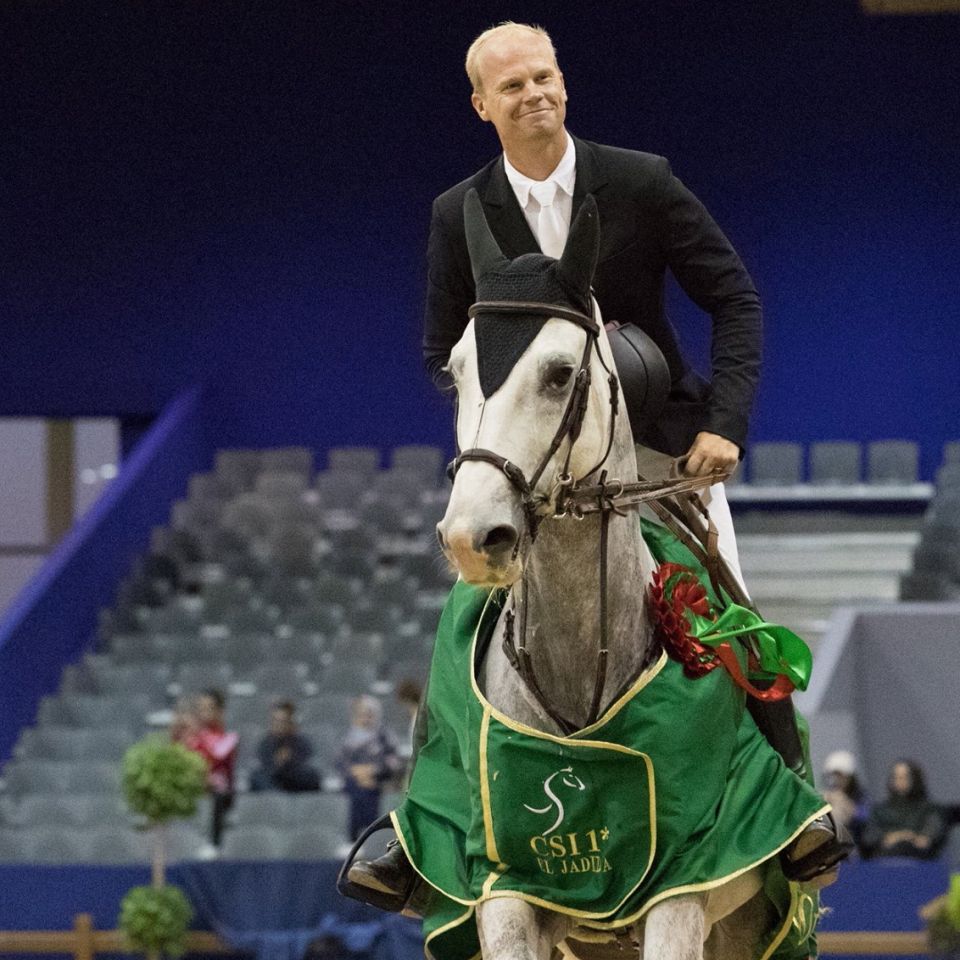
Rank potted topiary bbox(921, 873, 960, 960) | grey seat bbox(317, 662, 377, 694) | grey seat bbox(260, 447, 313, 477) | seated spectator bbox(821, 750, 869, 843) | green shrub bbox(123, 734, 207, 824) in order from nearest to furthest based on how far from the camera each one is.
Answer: potted topiary bbox(921, 873, 960, 960), seated spectator bbox(821, 750, 869, 843), green shrub bbox(123, 734, 207, 824), grey seat bbox(317, 662, 377, 694), grey seat bbox(260, 447, 313, 477)

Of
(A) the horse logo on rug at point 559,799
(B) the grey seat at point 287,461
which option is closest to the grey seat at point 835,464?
(B) the grey seat at point 287,461

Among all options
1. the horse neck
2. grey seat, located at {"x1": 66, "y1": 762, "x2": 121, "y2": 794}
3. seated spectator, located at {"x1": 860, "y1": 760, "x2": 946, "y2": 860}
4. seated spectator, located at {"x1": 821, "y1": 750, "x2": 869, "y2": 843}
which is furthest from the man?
grey seat, located at {"x1": 66, "y1": 762, "x2": 121, "y2": 794}

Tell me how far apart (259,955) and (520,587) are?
6633 mm

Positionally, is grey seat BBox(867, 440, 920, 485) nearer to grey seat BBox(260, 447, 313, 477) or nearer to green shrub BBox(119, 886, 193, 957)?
grey seat BBox(260, 447, 313, 477)

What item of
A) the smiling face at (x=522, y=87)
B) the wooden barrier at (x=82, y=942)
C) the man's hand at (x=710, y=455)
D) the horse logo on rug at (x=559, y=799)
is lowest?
the wooden barrier at (x=82, y=942)

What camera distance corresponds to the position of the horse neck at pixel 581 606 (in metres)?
3.76

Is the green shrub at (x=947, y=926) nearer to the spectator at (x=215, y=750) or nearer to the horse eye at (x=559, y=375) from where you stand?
the spectator at (x=215, y=750)

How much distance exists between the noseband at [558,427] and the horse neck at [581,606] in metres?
0.13

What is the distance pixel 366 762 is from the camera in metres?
10.9

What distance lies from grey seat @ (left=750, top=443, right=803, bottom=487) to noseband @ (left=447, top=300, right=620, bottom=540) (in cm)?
1308

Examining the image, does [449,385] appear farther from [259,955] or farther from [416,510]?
[416,510]

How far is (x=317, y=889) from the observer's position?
10.1 metres

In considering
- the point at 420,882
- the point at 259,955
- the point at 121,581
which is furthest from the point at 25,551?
the point at 420,882

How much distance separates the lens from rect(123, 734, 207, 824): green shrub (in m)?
10.1
